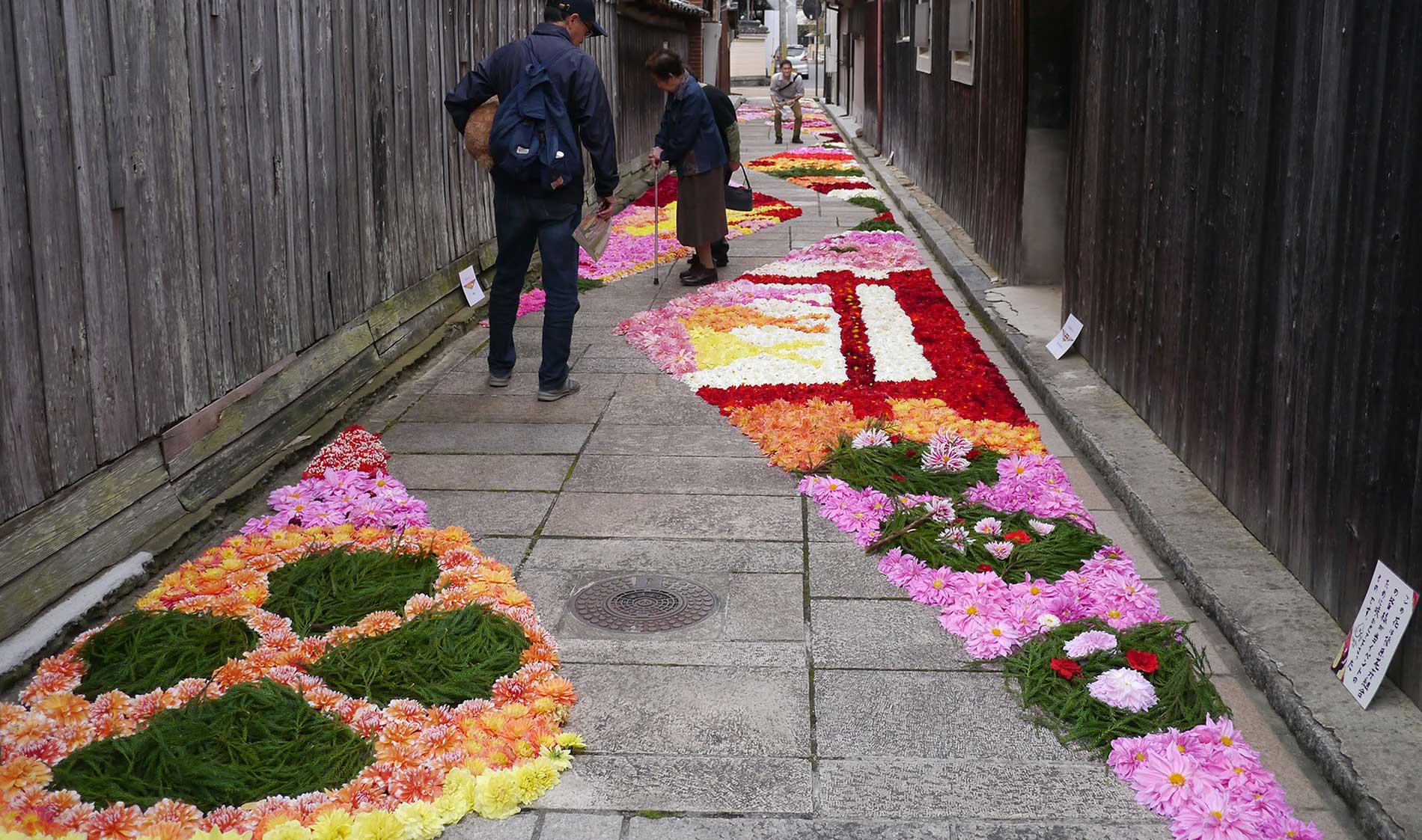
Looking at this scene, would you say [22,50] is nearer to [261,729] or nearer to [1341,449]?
[261,729]

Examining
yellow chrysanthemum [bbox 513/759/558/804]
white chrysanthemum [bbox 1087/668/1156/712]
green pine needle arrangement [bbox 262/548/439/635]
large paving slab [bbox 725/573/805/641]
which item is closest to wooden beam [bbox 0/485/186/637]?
green pine needle arrangement [bbox 262/548/439/635]

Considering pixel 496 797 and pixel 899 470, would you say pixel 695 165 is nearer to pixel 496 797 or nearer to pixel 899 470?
pixel 899 470

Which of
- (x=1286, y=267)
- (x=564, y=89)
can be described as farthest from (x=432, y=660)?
(x=564, y=89)

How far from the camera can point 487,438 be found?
6777 mm

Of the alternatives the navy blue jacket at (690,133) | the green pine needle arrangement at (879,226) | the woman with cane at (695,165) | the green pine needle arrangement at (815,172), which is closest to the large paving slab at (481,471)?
the woman with cane at (695,165)

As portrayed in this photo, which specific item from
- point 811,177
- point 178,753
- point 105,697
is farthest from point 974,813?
point 811,177

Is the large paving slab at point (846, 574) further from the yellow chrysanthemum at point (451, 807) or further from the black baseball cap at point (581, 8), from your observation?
the black baseball cap at point (581, 8)

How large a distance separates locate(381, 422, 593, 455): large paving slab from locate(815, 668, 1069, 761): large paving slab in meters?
2.82

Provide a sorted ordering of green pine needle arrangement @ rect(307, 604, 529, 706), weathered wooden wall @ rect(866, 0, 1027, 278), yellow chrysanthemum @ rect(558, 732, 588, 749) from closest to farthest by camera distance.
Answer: yellow chrysanthemum @ rect(558, 732, 588, 749) → green pine needle arrangement @ rect(307, 604, 529, 706) → weathered wooden wall @ rect(866, 0, 1027, 278)

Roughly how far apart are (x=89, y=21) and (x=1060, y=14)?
7.12 meters

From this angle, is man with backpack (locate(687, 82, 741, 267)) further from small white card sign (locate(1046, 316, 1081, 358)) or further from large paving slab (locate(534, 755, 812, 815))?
large paving slab (locate(534, 755, 812, 815))

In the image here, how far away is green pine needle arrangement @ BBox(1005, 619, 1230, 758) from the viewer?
3709mm

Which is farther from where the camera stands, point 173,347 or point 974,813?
point 173,347

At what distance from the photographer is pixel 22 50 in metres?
4.27
